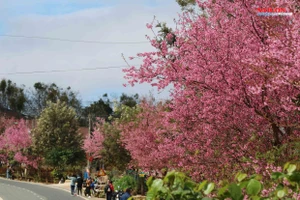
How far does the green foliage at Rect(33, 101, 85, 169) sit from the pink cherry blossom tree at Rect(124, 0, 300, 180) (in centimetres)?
4941

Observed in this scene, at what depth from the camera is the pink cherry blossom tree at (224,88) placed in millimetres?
10859

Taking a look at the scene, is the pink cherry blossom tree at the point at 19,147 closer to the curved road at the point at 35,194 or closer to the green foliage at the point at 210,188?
the curved road at the point at 35,194

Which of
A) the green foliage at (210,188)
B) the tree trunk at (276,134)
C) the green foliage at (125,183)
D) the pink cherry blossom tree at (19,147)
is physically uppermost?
the pink cherry blossom tree at (19,147)

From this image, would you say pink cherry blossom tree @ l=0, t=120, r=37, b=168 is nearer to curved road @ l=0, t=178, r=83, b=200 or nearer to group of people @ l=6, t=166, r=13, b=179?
group of people @ l=6, t=166, r=13, b=179

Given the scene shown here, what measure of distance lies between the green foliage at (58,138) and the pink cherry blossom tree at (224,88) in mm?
49413

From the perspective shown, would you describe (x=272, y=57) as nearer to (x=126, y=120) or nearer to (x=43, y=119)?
(x=126, y=120)

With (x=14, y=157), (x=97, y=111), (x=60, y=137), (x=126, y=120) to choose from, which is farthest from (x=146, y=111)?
(x=97, y=111)

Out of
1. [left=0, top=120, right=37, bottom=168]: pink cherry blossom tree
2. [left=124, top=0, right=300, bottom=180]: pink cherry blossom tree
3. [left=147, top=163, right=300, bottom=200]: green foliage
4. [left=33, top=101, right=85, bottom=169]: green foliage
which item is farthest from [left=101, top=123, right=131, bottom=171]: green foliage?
[left=147, top=163, right=300, bottom=200]: green foliage

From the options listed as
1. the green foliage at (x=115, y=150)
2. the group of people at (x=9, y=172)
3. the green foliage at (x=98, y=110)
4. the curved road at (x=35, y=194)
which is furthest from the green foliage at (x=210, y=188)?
the green foliage at (x=98, y=110)

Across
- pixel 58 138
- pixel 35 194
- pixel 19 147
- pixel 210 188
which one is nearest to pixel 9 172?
pixel 19 147

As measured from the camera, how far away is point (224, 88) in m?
11.3

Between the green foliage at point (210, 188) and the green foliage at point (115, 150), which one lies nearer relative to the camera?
the green foliage at point (210, 188)

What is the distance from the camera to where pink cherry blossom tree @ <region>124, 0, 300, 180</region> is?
1086 cm

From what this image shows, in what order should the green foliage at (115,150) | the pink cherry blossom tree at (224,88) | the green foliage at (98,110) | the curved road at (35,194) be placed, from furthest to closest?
the green foliage at (98,110) < the green foliage at (115,150) < the curved road at (35,194) < the pink cherry blossom tree at (224,88)
